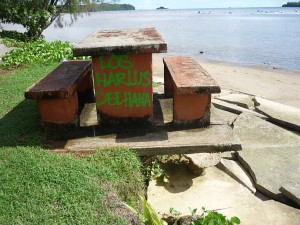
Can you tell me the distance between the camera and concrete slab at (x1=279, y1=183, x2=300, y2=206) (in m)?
3.70

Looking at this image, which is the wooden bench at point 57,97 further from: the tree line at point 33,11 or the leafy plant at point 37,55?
the tree line at point 33,11

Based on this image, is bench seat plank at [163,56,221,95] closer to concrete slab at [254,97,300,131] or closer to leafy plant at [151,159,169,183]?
leafy plant at [151,159,169,183]

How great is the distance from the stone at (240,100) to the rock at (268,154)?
1.01m

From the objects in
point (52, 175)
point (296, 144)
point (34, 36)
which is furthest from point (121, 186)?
point (34, 36)

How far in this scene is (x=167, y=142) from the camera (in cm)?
389

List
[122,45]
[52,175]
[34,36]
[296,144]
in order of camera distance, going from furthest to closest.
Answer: [34,36], [296,144], [122,45], [52,175]

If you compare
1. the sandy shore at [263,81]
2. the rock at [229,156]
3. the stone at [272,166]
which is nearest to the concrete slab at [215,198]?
the stone at [272,166]

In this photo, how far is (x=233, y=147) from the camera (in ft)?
12.6

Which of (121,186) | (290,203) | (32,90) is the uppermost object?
(32,90)

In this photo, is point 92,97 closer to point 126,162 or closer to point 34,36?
point 126,162

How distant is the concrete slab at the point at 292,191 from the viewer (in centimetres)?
370

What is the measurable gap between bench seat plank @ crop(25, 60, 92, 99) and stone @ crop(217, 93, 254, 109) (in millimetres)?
3473

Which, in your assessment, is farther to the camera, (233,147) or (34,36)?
(34,36)

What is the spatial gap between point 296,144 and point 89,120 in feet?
10.6
